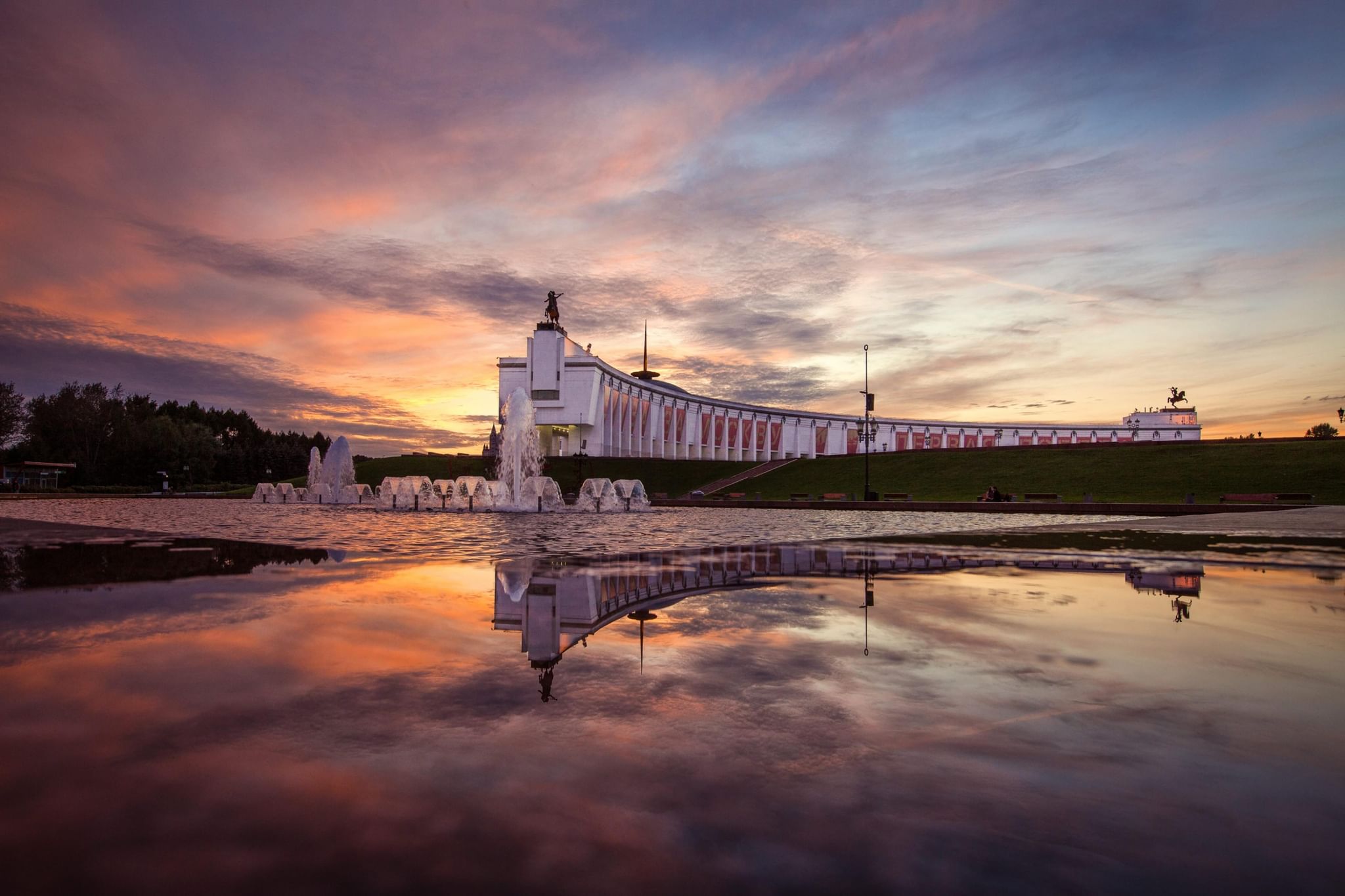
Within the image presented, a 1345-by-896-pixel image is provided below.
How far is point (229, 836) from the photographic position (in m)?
2.22

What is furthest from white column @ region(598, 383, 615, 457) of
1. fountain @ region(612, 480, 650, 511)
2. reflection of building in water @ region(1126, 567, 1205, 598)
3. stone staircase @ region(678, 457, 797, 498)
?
reflection of building in water @ region(1126, 567, 1205, 598)

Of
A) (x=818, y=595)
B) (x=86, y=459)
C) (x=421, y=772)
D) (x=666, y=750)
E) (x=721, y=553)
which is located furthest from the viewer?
(x=86, y=459)

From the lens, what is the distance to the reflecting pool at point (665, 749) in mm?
2076

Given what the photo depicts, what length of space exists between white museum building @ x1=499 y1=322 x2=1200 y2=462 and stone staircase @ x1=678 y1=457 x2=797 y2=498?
1016 cm

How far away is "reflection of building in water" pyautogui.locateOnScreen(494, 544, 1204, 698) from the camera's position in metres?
5.48

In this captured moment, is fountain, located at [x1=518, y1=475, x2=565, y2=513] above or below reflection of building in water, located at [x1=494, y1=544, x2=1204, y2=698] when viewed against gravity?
above

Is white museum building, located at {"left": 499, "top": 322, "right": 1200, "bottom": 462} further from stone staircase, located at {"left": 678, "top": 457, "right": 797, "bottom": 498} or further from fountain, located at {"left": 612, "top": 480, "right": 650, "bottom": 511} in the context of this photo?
fountain, located at {"left": 612, "top": 480, "right": 650, "bottom": 511}

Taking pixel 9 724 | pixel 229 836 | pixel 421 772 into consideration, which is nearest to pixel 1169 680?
pixel 421 772

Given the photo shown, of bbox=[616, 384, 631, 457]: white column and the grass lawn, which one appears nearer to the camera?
the grass lawn

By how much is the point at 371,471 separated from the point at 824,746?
71883 mm

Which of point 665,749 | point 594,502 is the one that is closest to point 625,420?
point 594,502

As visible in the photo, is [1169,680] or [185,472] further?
[185,472]

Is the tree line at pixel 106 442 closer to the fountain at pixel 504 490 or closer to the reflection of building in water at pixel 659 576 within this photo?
the fountain at pixel 504 490

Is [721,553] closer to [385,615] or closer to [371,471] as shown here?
[385,615]
